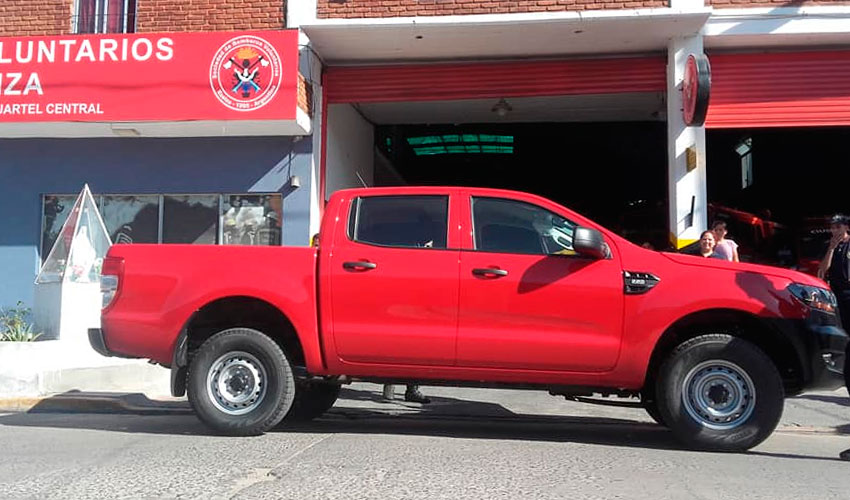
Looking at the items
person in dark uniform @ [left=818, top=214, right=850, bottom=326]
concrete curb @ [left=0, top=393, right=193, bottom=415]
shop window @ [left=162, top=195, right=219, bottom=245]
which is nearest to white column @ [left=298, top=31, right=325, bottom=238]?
shop window @ [left=162, top=195, right=219, bottom=245]

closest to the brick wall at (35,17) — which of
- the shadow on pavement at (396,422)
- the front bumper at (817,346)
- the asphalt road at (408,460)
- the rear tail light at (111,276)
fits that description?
the shadow on pavement at (396,422)

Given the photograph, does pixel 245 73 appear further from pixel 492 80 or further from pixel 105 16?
pixel 492 80

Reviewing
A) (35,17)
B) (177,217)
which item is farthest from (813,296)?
(35,17)

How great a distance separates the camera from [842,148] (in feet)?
53.9

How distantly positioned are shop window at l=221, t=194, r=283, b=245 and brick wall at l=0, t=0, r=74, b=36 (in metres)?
3.99

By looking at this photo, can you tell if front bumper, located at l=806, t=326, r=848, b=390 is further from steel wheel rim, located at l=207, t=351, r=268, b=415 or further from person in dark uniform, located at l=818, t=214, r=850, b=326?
steel wheel rim, located at l=207, t=351, r=268, b=415

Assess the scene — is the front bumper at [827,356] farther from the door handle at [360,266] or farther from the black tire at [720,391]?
the door handle at [360,266]

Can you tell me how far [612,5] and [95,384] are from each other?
28.2 ft

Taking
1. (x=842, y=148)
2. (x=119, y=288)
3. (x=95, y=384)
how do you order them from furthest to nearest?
1. (x=842, y=148)
2. (x=95, y=384)
3. (x=119, y=288)

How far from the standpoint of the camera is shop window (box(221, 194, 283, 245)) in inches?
467

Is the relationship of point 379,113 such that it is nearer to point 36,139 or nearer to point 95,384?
point 36,139

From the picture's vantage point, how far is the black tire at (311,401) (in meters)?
6.65

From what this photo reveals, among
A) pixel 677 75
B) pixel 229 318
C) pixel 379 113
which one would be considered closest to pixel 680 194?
pixel 677 75

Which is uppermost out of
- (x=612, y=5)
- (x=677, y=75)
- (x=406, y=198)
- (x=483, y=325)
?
(x=612, y=5)
